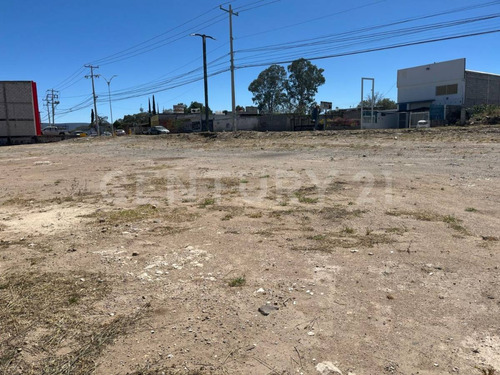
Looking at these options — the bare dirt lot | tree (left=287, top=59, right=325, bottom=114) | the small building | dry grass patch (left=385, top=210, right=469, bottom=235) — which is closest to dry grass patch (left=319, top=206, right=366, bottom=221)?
the bare dirt lot

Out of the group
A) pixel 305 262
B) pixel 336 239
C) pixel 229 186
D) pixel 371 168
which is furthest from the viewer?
pixel 371 168

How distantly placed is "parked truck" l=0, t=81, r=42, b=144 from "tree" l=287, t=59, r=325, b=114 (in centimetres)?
5028

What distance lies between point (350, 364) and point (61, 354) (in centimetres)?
208

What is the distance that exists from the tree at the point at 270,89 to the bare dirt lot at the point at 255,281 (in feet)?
232

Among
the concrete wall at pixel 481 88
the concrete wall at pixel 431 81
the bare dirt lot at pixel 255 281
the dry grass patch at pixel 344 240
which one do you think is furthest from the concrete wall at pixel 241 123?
the dry grass patch at pixel 344 240

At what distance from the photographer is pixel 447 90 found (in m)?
45.5

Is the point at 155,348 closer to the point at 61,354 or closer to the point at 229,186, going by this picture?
the point at 61,354

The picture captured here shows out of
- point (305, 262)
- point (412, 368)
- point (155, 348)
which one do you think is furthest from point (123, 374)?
point (305, 262)

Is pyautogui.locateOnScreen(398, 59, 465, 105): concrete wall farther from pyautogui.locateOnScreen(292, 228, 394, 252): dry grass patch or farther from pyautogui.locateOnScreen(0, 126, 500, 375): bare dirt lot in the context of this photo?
pyautogui.locateOnScreen(292, 228, 394, 252): dry grass patch

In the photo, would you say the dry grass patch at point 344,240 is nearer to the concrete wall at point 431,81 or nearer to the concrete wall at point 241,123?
the concrete wall at point 241,123

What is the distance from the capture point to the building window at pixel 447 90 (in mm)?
44562

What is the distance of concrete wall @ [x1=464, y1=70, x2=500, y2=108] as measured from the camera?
43.9 meters

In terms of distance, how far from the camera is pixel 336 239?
17.0ft

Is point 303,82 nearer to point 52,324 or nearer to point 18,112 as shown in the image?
point 18,112
